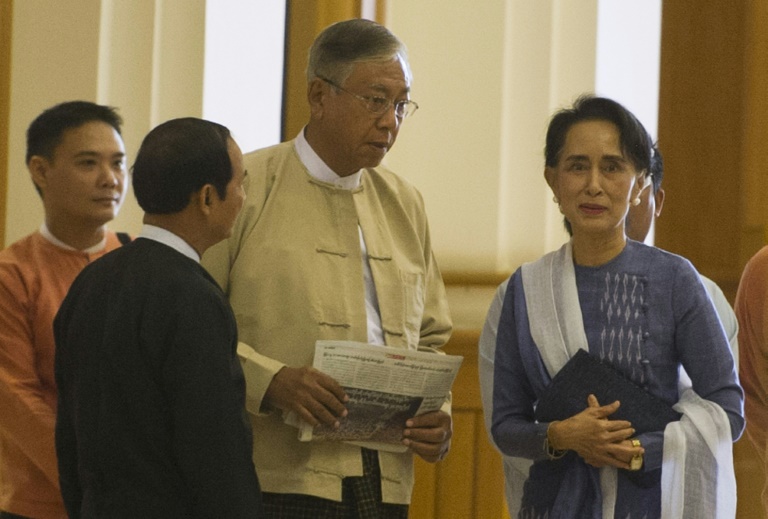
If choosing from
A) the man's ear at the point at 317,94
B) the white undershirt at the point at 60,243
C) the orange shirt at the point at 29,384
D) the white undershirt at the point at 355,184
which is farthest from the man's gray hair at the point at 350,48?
the orange shirt at the point at 29,384

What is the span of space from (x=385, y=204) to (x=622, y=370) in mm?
856

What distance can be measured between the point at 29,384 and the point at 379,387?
3.22 ft

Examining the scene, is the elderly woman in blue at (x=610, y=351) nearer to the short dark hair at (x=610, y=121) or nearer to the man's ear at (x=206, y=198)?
the short dark hair at (x=610, y=121)

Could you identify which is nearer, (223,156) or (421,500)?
(223,156)

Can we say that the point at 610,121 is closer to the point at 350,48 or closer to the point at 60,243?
the point at 350,48

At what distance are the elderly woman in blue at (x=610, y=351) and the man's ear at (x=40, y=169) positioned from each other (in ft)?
4.71

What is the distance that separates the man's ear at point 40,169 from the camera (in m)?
3.32

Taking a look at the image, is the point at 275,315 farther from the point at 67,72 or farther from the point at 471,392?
the point at 67,72

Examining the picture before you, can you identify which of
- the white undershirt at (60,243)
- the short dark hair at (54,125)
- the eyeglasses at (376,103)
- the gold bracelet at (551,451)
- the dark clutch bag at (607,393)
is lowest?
the gold bracelet at (551,451)

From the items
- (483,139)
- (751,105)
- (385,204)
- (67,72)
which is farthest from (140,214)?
(751,105)

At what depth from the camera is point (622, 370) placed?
100 inches

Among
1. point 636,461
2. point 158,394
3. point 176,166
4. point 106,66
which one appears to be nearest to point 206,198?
point 176,166

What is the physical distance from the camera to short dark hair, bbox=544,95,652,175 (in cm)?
269

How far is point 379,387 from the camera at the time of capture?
2.67m
